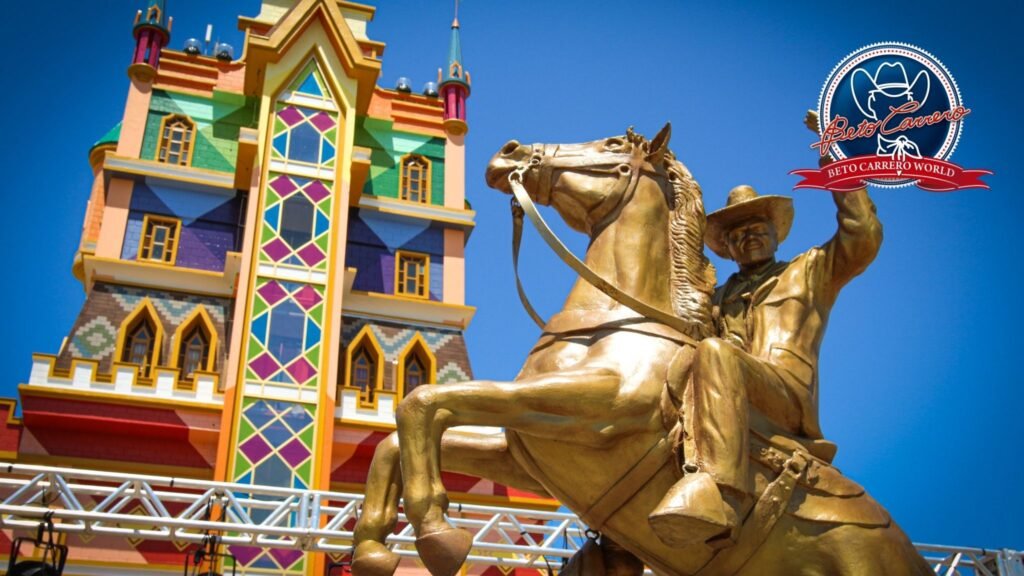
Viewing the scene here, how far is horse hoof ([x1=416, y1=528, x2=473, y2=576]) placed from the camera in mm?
3367

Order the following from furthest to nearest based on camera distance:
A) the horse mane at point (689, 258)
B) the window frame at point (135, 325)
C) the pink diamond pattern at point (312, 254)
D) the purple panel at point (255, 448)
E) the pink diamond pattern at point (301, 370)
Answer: the pink diamond pattern at point (312, 254) < the window frame at point (135, 325) < the pink diamond pattern at point (301, 370) < the purple panel at point (255, 448) < the horse mane at point (689, 258)

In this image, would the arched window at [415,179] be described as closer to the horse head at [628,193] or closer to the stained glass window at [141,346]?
the stained glass window at [141,346]

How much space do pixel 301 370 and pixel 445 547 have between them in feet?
45.6

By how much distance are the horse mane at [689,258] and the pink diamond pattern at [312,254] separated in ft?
45.9

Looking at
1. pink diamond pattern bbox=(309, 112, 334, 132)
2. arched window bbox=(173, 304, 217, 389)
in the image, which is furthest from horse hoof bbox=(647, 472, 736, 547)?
pink diamond pattern bbox=(309, 112, 334, 132)

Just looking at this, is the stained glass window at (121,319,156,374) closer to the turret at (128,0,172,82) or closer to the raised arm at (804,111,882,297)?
the turret at (128,0,172,82)

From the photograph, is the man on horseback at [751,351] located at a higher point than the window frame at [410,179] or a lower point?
lower

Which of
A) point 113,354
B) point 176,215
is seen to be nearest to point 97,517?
point 113,354

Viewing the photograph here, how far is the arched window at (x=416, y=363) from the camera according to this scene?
19.0 metres

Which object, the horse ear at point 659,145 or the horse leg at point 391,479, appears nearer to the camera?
the horse leg at point 391,479

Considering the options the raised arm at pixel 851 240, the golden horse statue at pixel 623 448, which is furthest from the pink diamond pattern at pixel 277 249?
the raised arm at pixel 851 240

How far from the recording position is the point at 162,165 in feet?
64.1

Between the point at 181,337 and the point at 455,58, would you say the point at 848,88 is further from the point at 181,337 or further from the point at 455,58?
the point at 455,58

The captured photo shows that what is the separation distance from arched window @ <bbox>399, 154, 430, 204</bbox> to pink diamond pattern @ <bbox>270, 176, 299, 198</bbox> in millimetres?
3308
